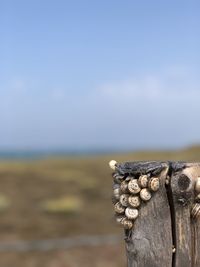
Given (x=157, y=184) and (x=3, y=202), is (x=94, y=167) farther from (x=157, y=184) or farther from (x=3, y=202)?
(x=157, y=184)

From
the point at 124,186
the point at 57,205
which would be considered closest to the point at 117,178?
the point at 124,186

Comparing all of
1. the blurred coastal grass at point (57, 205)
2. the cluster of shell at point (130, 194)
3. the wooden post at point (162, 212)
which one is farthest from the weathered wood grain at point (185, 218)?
the blurred coastal grass at point (57, 205)

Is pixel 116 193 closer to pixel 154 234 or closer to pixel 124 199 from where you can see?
pixel 124 199

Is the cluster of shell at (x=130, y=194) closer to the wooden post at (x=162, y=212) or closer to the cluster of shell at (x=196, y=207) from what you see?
the wooden post at (x=162, y=212)

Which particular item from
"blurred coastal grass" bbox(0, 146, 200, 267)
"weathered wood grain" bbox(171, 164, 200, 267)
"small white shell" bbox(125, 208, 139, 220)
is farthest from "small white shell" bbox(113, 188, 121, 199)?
"blurred coastal grass" bbox(0, 146, 200, 267)

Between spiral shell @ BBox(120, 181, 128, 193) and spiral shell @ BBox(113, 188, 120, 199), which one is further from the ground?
spiral shell @ BBox(120, 181, 128, 193)

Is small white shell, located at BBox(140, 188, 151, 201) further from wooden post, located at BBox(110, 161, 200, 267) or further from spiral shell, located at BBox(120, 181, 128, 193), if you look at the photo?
spiral shell, located at BBox(120, 181, 128, 193)
